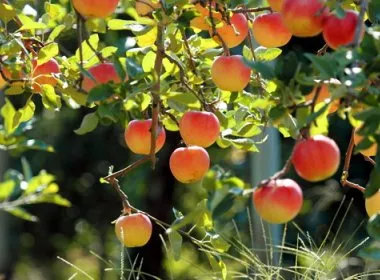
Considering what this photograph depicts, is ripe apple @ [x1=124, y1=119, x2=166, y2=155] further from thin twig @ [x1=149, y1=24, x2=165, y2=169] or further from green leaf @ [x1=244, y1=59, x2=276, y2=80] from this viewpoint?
green leaf @ [x1=244, y1=59, x2=276, y2=80]

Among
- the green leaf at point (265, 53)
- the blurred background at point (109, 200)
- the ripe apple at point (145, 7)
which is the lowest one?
the blurred background at point (109, 200)

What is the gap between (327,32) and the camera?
91cm

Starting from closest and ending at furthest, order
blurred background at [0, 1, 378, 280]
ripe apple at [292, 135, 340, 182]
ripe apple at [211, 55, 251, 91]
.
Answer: ripe apple at [292, 135, 340, 182], ripe apple at [211, 55, 251, 91], blurred background at [0, 1, 378, 280]

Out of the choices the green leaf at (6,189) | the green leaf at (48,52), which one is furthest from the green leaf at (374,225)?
the green leaf at (6,189)

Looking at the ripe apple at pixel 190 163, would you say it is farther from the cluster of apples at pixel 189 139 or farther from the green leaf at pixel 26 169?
the green leaf at pixel 26 169

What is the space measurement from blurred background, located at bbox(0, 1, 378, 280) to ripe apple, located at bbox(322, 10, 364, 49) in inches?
94.1

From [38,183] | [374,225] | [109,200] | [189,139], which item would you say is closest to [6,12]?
[189,139]

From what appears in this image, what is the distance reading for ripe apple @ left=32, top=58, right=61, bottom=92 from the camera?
1253 millimetres

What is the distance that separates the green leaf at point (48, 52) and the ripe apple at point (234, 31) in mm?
200

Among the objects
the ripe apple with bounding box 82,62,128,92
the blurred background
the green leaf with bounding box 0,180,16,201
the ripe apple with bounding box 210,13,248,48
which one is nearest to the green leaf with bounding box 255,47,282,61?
the ripe apple with bounding box 210,13,248,48

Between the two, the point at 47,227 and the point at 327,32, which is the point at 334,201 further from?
the point at 327,32

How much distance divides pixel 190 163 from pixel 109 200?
374cm

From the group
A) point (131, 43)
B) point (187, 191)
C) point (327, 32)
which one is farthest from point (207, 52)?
point (187, 191)

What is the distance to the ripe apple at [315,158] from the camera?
871 millimetres
